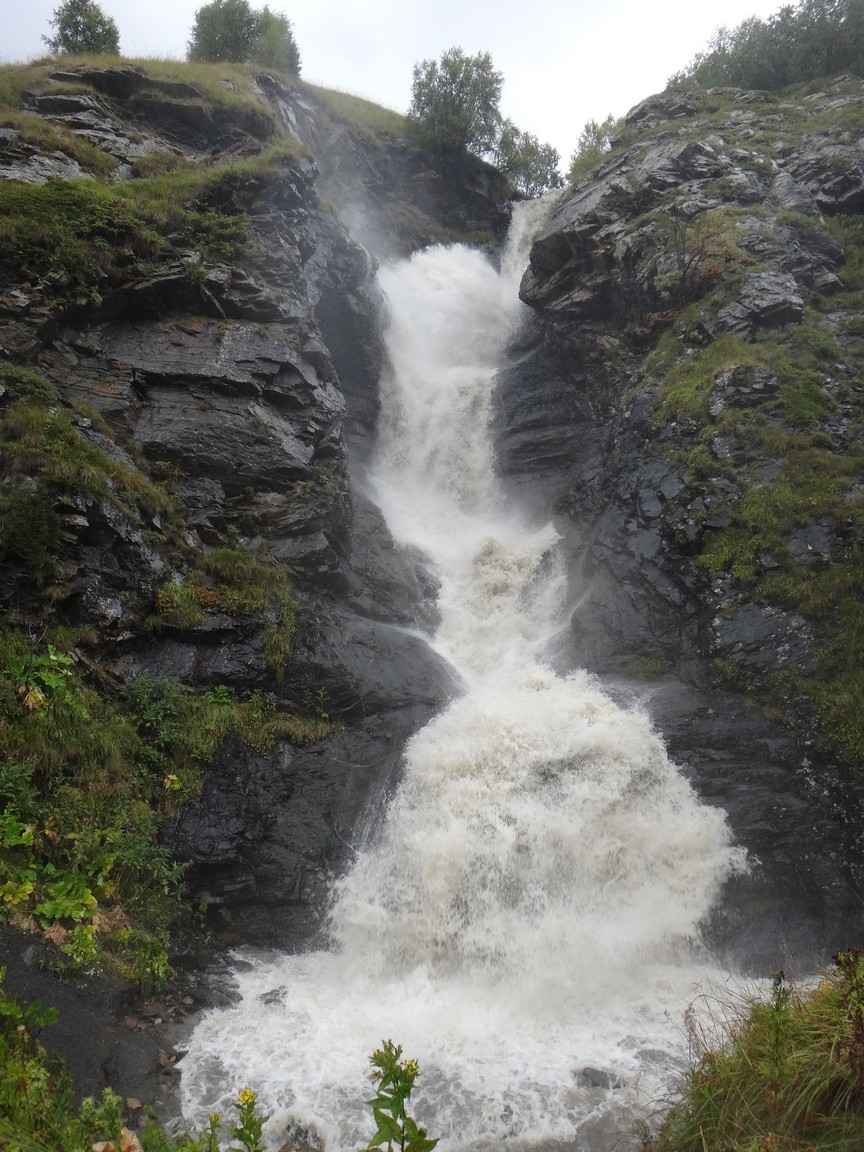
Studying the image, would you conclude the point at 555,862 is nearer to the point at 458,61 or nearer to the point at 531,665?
the point at 531,665

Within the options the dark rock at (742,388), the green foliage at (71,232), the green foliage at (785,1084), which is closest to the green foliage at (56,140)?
the green foliage at (71,232)

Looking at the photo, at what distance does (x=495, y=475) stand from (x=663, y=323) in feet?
19.7

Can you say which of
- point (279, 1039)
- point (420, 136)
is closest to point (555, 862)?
point (279, 1039)

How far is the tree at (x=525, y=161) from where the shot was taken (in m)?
33.6

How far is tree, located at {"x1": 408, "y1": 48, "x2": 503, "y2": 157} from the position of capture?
31.8 meters

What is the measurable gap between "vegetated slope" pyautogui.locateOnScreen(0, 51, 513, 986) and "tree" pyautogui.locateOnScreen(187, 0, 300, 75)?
11304mm

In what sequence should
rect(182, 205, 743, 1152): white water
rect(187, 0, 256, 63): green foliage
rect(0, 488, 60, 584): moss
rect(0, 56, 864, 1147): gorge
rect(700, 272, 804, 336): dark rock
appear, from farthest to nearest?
1. rect(187, 0, 256, 63): green foliage
2. rect(700, 272, 804, 336): dark rock
3. rect(0, 488, 60, 584): moss
4. rect(0, 56, 864, 1147): gorge
5. rect(182, 205, 743, 1152): white water

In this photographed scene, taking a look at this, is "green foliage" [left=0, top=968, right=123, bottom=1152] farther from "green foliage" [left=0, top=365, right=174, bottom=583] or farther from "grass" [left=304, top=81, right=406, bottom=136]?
"grass" [left=304, top=81, right=406, bottom=136]

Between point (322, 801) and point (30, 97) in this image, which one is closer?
point (322, 801)

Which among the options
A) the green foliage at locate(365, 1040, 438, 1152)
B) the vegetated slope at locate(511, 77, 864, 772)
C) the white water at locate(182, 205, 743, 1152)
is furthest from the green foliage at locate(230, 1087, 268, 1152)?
the vegetated slope at locate(511, 77, 864, 772)

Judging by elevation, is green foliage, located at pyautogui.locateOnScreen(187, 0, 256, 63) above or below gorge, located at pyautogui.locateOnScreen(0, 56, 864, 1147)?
above

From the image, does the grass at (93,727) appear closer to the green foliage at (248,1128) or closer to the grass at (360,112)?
the green foliage at (248,1128)

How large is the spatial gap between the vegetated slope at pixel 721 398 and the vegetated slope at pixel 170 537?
5112mm

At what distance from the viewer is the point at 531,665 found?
13266 millimetres
